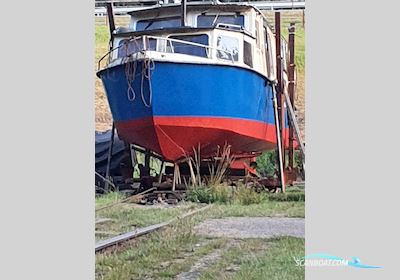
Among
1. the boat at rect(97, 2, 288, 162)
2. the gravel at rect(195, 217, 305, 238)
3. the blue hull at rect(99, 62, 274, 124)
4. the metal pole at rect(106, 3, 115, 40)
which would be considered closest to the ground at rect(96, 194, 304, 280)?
the gravel at rect(195, 217, 305, 238)

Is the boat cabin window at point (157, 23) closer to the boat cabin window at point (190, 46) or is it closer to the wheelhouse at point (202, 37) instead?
the wheelhouse at point (202, 37)

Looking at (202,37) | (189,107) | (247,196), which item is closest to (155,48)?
(202,37)

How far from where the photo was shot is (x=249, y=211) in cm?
536

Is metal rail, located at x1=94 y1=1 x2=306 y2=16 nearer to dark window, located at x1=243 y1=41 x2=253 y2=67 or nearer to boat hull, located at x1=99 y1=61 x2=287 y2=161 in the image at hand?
dark window, located at x1=243 y1=41 x2=253 y2=67

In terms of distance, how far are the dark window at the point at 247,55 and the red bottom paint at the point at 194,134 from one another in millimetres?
383

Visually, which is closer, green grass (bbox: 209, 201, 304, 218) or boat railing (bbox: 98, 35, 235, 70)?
green grass (bbox: 209, 201, 304, 218)

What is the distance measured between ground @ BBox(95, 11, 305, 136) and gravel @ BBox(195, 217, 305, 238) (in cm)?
57

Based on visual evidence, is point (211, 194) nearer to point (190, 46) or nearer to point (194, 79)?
point (194, 79)

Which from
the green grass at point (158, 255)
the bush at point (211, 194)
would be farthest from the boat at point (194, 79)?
the green grass at point (158, 255)

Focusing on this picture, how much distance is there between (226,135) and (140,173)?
613 millimetres

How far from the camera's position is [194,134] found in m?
5.52

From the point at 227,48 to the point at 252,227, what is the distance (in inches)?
46.1

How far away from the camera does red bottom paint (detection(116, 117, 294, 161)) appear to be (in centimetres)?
551
